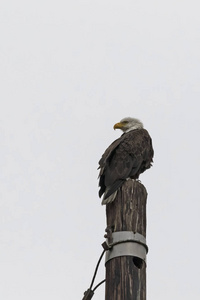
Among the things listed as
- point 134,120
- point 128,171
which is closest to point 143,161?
point 128,171

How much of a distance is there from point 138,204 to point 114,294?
75 cm

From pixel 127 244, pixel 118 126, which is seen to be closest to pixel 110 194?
pixel 127 244

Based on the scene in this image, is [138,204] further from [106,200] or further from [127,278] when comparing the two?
[127,278]

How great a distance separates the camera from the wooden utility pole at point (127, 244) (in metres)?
4.10

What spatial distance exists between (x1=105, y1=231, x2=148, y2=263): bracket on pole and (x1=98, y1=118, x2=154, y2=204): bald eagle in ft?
1.45

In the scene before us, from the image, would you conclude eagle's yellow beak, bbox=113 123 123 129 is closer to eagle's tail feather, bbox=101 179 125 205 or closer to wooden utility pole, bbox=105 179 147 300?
eagle's tail feather, bbox=101 179 125 205

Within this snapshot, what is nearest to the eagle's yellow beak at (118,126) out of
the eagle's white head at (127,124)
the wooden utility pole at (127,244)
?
the eagle's white head at (127,124)

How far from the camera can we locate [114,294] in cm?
408

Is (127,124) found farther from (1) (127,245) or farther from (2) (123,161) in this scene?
(1) (127,245)

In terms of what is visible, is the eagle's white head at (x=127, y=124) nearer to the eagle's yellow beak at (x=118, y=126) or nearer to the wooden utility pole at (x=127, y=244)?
the eagle's yellow beak at (x=118, y=126)

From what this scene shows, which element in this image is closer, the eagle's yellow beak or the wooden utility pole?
the wooden utility pole

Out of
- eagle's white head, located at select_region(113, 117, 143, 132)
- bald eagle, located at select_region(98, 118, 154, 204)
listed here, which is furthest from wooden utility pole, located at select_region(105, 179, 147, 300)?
eagle's white head, located at select_region(113, 117, 143, 132)

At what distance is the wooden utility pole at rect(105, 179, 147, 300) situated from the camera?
4.10 m

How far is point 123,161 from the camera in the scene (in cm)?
607
